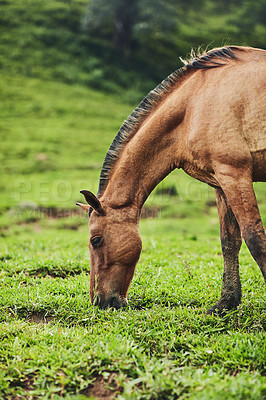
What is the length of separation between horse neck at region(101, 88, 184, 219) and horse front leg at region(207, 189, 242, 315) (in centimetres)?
79

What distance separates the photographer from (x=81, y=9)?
126 feet

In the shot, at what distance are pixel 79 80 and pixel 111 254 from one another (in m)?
27.4

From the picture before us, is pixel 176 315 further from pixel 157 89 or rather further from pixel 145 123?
pixel 157 89

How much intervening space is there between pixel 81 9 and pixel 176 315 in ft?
132

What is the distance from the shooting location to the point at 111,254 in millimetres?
4395

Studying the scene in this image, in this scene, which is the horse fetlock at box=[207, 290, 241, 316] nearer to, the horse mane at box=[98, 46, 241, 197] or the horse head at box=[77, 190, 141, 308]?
the horse head at box=[77, 190, 141, 308]

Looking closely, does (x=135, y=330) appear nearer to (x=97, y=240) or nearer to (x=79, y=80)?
(x=97, y=240)

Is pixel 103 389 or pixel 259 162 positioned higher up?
pixel 259 162

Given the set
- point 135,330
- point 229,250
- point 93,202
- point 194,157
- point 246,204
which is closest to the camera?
point 246,204

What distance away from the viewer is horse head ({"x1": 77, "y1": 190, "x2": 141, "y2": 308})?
440 centimetres

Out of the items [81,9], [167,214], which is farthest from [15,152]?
[81,9]

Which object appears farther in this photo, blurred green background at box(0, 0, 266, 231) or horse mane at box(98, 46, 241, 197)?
blurred green background at box(0, 0, 266, 231)

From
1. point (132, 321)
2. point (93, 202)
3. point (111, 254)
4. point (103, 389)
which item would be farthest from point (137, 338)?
point (93, 202)

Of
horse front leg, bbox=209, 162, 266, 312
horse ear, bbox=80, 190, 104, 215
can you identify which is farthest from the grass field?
horse ear, bbox=80, 190, 104, 215
